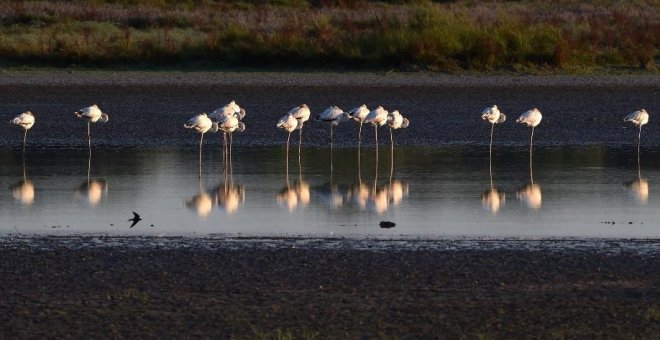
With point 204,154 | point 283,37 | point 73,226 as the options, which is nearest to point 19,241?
point 73,226

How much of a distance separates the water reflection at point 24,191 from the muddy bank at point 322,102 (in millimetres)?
4678

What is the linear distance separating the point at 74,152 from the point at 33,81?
10998 millimetres

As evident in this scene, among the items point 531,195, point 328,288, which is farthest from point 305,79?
point 328,288

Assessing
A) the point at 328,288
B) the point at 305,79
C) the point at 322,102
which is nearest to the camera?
the point at 328,288

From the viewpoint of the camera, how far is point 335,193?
16.7 metres

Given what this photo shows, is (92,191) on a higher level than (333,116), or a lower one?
lower

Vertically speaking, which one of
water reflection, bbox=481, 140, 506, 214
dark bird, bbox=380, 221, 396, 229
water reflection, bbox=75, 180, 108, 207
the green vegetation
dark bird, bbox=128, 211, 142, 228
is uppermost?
the green vegetation

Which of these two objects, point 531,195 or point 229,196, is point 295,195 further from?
point 531,195

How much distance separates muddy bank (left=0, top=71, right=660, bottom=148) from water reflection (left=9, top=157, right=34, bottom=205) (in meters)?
4.68

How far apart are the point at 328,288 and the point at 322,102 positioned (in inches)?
701

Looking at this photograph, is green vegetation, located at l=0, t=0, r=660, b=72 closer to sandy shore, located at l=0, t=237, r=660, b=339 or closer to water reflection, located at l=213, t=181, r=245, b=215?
water reflection, located at l=213, t=181, r=245, b=215

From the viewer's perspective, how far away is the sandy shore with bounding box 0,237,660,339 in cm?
939

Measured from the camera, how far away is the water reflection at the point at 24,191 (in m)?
16.0

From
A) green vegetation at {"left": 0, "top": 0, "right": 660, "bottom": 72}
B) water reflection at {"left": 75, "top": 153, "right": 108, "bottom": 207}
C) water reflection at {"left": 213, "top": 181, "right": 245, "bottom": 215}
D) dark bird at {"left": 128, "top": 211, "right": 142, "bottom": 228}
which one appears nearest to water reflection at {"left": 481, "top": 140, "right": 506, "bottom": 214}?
water reflection at {"left": 213, "top": 181, "right": 245, "bottom": 215}
